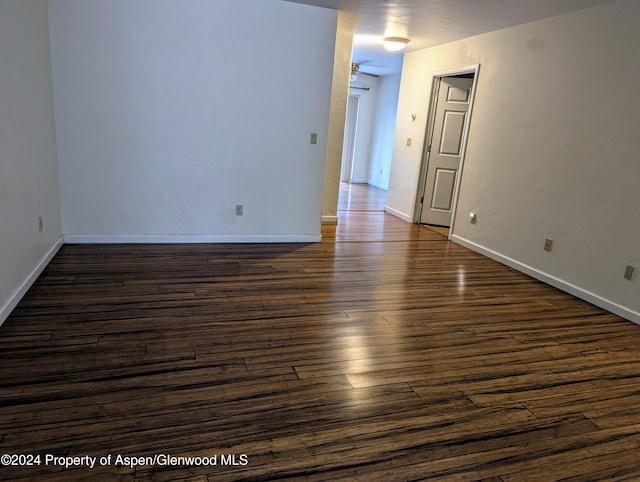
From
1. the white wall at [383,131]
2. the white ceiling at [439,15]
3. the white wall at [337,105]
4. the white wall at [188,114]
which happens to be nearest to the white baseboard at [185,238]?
the white wall at [188,114]

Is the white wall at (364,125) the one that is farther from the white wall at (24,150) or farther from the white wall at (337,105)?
the white wall at (24,150)

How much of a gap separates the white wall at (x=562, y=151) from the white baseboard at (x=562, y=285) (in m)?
0.01

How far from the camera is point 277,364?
2.34 meters

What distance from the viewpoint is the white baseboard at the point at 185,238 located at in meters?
4.18

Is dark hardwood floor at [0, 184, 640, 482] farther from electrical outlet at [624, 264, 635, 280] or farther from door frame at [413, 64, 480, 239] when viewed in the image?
door frame at [413, 64, 480, 239]

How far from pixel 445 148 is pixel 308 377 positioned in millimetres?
4555

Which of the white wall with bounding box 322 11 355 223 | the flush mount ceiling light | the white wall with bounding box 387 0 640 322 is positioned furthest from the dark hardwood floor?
the flush mount ceiling light

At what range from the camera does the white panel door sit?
5734 millimetres

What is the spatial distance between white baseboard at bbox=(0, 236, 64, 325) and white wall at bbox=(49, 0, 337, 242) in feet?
1.53

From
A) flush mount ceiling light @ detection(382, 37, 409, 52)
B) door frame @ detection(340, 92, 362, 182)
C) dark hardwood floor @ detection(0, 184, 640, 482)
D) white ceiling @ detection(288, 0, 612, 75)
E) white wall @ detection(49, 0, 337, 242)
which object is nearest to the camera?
dark hardwood floor @ detection(0, 184, 640, 482)

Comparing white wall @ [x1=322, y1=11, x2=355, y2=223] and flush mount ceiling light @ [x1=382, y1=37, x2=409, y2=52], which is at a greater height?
flush mount ceiling light @ [x1=382, y1=37, x2=409, y2=52]

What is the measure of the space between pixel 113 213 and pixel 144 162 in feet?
1.91

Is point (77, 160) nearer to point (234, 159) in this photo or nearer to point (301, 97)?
point (234, 159)

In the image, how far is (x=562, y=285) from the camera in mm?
3885
